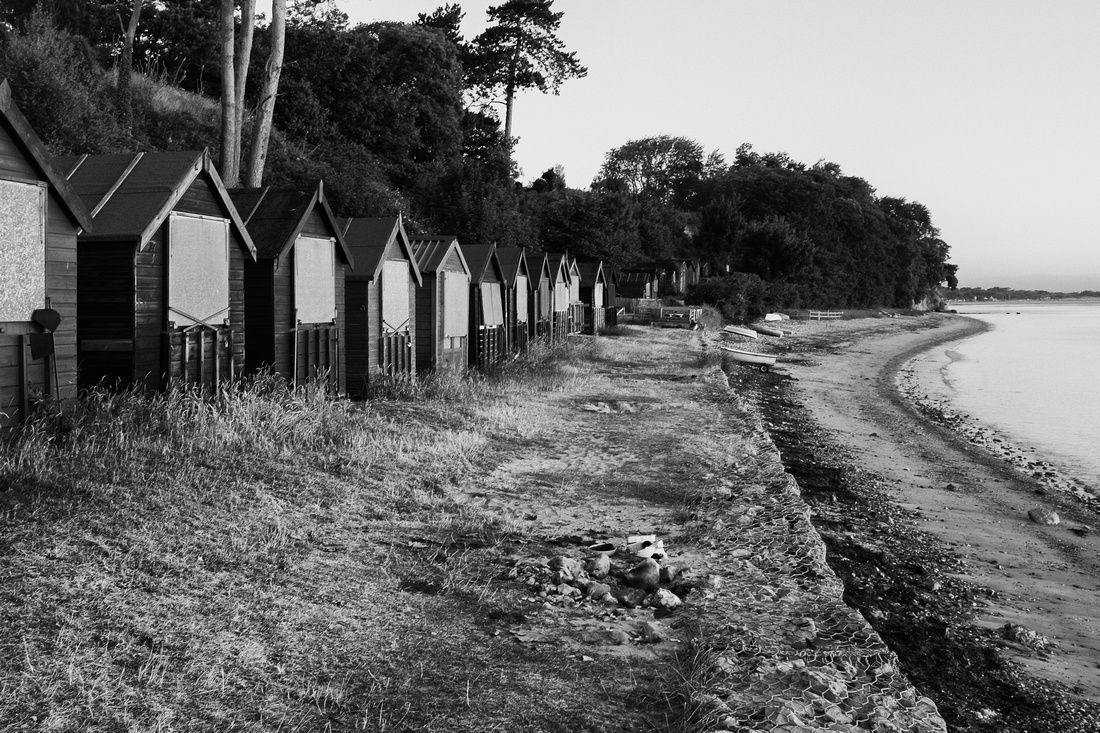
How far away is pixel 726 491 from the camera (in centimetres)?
1066

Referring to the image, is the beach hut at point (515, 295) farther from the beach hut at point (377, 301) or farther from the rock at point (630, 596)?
the rock at point (630, 596)

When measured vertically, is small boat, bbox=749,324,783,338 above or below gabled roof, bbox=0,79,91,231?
below

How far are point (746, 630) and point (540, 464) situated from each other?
5.89m

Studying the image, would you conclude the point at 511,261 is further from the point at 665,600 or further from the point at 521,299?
the point at 665,600

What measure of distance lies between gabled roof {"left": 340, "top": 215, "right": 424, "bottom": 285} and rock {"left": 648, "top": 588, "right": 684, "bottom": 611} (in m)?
11.3

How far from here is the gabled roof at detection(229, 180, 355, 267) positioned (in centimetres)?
1395

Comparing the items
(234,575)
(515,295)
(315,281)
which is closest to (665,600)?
(234,575)

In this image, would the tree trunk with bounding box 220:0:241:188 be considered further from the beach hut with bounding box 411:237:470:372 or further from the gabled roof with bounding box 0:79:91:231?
the gabled roof with bounding box 0:79:91:231

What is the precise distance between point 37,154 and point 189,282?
3118 millimetres

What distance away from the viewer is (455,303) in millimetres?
20922

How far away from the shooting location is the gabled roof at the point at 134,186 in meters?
11.0

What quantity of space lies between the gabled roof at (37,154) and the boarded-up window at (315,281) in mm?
4539

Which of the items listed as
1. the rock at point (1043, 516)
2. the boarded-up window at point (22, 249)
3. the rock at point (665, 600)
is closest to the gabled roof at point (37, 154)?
the boarded-up window at point (22, 249)

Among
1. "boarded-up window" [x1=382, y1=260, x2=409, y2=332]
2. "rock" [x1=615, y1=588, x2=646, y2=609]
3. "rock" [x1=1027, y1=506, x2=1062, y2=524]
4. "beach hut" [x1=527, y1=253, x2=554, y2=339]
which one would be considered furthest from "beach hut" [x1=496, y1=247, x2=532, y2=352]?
→ "rock" [x1=615, y1=588, x2=646, y2=609]
